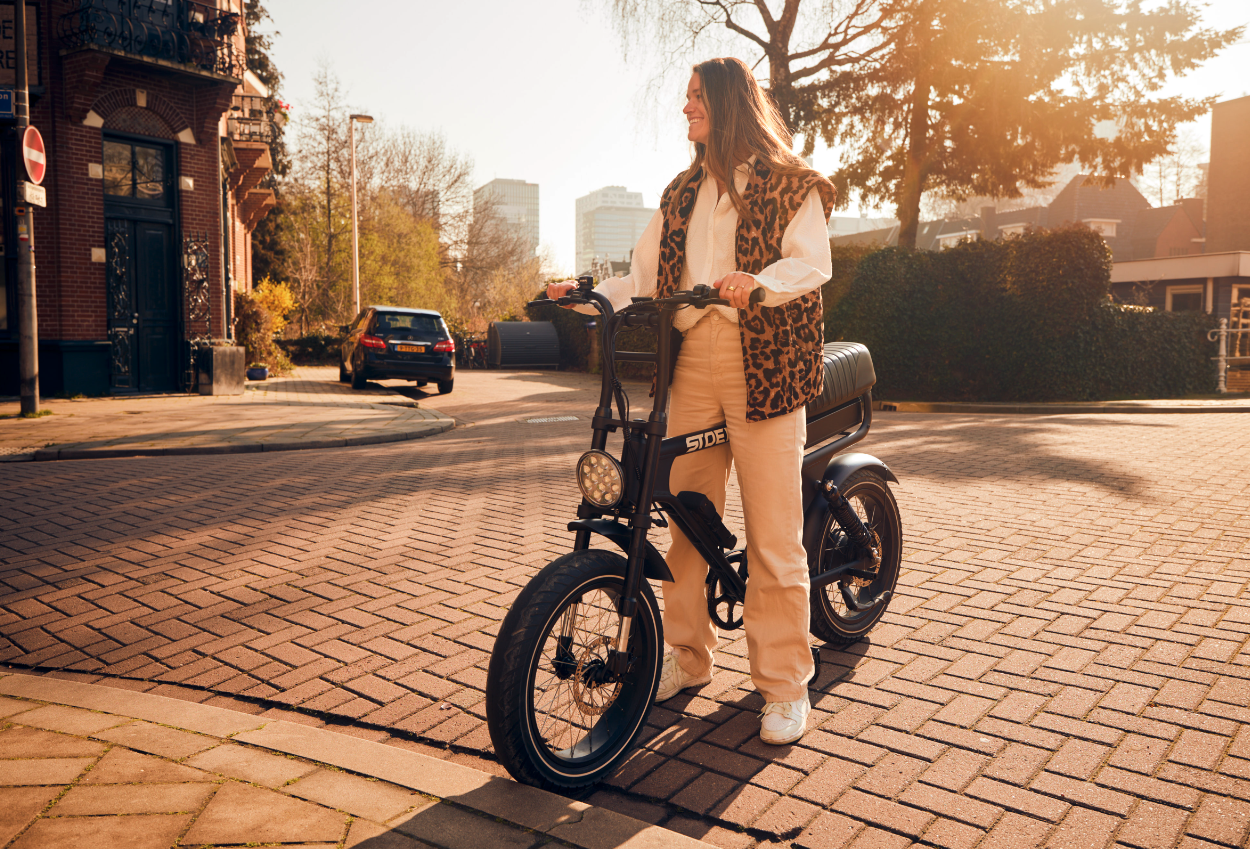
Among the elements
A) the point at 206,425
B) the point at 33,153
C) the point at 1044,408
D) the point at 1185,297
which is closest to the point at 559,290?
the point at 206,425

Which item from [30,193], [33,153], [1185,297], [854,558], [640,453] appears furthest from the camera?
[1185,297]

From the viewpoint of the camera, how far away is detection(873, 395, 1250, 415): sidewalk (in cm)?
1656

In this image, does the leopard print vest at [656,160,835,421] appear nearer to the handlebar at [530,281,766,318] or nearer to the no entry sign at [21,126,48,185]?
the handlebar at [530,281,766,318]

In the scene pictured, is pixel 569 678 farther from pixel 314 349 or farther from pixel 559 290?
pixel 314 349

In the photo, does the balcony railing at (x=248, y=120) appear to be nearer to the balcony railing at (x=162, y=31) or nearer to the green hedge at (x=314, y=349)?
the balcony railing at (x=162, y=31)

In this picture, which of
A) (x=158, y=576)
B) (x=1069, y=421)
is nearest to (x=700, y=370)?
(x=158, y=576)

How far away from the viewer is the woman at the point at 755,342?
284cm

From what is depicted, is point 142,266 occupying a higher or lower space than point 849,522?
higher

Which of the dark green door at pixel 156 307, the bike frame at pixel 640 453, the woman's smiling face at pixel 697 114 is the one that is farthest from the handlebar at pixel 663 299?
the dark green door at pixel 156 307

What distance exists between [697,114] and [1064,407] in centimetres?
1583

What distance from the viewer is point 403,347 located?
1864cm

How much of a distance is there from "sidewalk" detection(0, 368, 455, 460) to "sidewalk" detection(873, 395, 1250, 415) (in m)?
8.82

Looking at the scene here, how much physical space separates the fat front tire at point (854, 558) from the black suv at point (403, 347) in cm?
1567

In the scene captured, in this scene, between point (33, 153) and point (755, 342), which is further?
point (33, 153)
